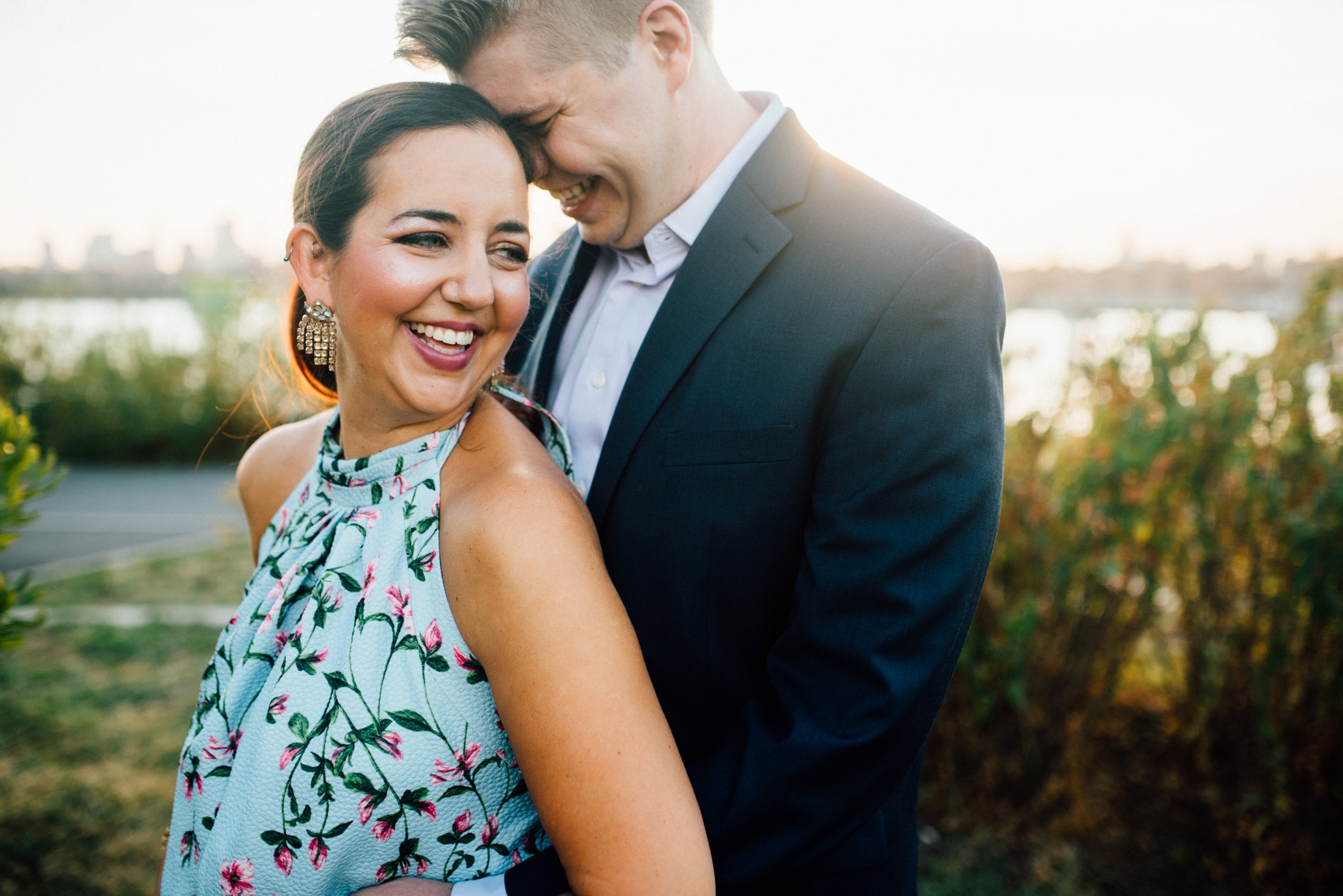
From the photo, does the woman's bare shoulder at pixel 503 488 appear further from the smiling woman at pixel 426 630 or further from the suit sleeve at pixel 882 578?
the suit sleeve at pixel 882 578

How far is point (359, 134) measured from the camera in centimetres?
146

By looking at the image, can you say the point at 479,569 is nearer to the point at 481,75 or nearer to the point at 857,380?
the point at 857,380

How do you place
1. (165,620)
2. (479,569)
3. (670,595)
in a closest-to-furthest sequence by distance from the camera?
(479,569) → (670,595) → (165,620)

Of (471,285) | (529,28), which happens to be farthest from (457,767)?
(529,28)

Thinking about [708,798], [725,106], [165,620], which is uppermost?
[725,106]

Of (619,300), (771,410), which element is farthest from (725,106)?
(771,410)

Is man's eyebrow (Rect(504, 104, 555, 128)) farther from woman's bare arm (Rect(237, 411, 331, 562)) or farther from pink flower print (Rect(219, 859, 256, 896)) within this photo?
pink flower print (Rect(219, 859, 256, 896))

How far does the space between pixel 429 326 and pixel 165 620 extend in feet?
16.6

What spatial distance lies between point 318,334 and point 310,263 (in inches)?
8.6

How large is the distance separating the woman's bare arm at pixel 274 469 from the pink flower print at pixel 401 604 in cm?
74

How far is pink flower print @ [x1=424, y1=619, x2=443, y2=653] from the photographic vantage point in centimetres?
131

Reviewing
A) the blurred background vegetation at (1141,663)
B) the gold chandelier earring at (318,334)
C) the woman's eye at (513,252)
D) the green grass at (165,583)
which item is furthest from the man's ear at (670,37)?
the green grass at (165,583)

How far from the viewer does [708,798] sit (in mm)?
1444

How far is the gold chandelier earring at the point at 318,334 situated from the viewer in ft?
5.59
